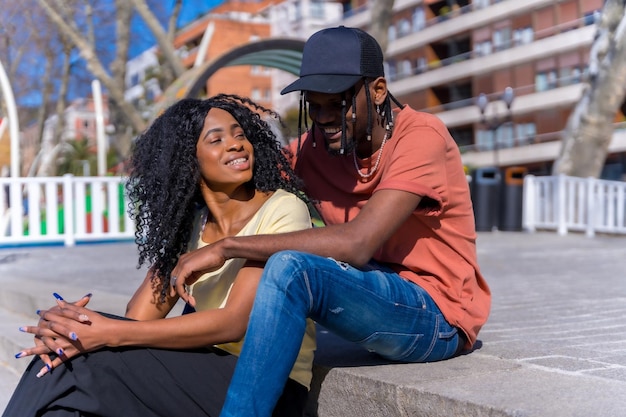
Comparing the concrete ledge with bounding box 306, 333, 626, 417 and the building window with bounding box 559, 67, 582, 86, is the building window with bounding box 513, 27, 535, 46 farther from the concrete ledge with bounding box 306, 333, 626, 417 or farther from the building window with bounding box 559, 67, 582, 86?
the concrete ledge with bounding box 306, 333, 626, 417

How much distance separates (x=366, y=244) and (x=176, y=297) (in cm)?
92

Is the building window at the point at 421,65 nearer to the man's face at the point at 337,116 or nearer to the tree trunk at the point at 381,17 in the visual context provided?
the tree trunk at the point at 381,17

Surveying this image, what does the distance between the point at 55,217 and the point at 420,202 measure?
11.2m

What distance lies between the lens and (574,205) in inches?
619

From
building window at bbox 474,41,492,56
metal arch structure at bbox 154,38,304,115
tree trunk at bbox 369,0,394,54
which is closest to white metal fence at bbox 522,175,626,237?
tree trunk at bbox 369,0,394,54

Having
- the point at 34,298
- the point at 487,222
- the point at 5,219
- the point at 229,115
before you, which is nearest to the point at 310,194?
the point at 229,115

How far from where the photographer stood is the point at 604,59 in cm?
1691

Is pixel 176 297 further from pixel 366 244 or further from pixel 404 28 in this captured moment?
pixel 404 28

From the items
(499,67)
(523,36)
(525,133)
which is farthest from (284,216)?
(499,67)

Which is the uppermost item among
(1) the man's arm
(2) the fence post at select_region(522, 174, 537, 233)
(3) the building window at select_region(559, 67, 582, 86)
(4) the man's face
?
(3) the building window at select_region(559, 67, 582, 86)

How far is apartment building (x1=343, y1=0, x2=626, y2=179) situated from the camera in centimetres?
4394

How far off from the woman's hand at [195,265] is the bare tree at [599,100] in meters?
14.9

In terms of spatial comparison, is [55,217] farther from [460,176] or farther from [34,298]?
[460,176]

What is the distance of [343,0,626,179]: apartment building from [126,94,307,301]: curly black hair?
121ft
